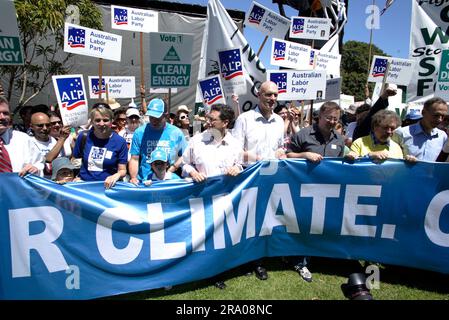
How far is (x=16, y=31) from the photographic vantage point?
384 centimetres

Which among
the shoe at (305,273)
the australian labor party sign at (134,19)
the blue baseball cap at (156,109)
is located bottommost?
the shoe at (305,273)

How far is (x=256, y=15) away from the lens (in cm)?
625

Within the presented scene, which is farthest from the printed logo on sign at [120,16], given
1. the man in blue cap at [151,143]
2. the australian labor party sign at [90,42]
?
the man in blue cap at [151,143]

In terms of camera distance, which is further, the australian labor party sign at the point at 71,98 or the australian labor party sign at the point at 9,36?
the australian labor party sign at the point at 71,98

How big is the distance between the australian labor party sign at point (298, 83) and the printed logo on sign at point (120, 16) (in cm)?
295

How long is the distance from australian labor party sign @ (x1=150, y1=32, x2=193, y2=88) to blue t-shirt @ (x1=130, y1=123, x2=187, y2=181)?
144 cm

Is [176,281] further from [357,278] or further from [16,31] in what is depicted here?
[16,31]

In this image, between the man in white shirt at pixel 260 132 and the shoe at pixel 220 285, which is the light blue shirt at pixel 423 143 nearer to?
the man in white shirt at pixel 260 132

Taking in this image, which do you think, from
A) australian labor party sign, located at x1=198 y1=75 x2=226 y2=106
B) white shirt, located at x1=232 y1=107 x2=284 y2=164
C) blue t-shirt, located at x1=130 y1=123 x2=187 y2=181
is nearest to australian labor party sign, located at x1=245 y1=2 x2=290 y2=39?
australian labor party sign, located at x1=198 y1=75 x2=226 y2=106

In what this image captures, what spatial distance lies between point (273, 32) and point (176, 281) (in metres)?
4.90

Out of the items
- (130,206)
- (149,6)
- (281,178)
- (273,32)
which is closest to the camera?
(130,206)

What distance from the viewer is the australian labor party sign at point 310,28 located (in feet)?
22.0

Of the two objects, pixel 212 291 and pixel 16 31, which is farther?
pixel 16 31

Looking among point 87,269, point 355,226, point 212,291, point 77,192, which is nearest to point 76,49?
point 77,192
